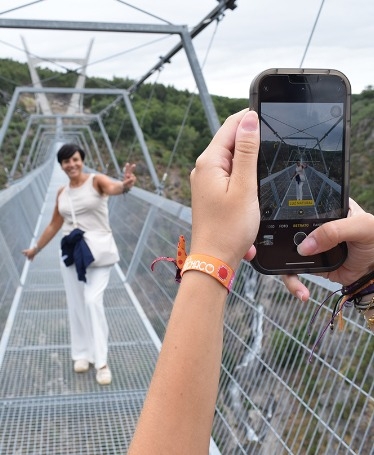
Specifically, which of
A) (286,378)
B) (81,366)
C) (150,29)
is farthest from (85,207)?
(150,29)

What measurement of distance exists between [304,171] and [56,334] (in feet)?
12.5

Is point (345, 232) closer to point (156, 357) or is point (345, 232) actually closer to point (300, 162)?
point (300, 162)

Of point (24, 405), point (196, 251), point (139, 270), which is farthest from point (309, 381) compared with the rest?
point (139, 270)

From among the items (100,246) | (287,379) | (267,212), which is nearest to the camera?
(267,212)

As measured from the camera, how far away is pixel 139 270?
5438mm

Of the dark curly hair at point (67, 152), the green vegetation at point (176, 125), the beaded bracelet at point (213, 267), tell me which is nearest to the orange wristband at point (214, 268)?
the beaded bracelet at point (213, 267)

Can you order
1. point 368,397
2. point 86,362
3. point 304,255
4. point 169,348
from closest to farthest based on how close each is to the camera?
point 169,348, point 304,255, point 368,397, point 86,362

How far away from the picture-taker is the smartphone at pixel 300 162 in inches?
40.7

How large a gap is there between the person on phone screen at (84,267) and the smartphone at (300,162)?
8.73ft

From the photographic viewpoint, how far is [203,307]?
28.8 inches

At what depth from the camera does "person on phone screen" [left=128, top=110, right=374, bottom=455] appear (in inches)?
27.5

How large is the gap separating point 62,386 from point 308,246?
297 cm

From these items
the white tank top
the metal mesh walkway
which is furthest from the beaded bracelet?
the white tank top

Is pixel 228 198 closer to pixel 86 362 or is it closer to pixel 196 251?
pixel 196 251
